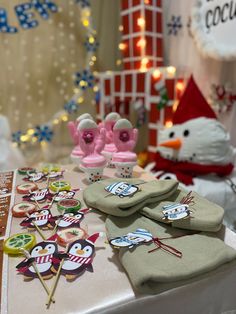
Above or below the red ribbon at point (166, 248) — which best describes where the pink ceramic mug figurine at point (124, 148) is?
above

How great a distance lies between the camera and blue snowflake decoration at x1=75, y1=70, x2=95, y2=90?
2.45m

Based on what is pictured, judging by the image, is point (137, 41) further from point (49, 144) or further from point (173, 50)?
point (49, 144)

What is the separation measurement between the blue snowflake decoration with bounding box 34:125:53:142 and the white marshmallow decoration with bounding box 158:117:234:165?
131 cm

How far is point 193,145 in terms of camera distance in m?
1.37

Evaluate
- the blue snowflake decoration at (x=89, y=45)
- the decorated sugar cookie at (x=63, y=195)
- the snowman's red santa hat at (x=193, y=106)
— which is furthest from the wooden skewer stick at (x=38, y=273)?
the blue snowflake decoration at (x=89, y=45)

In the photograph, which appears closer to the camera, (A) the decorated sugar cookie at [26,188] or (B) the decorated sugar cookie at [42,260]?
(B) the decorated sugar cookie at [42,260]

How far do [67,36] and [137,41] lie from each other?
0.63 metres

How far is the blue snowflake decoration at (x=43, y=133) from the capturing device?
2.40 meters

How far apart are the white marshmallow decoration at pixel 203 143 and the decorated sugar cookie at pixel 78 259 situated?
2.87 feet

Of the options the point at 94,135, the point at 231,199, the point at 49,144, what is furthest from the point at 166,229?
the point at 49,144

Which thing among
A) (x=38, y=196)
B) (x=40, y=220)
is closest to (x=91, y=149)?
(x=38, y=196)

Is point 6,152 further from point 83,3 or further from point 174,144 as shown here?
point 83,3

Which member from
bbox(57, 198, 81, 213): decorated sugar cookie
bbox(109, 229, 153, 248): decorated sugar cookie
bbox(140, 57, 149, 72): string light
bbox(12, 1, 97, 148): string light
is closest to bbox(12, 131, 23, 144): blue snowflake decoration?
bbox(12, 1, 97, 148): string light

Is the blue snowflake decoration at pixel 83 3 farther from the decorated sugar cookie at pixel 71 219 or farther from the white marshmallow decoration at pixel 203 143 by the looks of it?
the decorated sugar cookie at pixel 71 219
